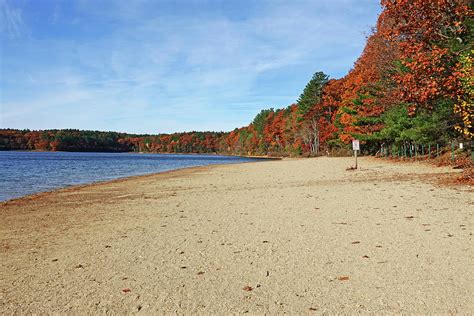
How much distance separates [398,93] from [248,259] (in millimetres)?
14360

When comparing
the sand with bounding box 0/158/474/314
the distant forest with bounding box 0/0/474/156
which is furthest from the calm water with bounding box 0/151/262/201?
the distant forest with bounding box 0/0/474/156

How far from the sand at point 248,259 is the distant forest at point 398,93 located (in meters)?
4.43

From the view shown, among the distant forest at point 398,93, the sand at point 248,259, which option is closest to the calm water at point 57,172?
the sand at point 248,259

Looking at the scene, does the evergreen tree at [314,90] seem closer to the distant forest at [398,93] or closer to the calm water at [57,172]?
the distant forest at [398,93]

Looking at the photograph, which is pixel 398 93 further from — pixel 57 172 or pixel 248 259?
pixel 57 172

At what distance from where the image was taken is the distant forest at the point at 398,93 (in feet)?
43.4

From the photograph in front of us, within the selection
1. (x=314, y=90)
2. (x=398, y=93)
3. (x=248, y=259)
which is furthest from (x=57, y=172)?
(x=314, y=90)

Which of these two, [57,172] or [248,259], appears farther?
[57,172]

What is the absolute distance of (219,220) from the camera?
398 inches

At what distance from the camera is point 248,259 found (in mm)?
6387

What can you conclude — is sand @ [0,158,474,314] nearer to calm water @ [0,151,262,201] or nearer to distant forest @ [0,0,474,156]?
distant forest @ [0,0,474,156]

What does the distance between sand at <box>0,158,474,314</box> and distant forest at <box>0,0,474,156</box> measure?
4425 mm

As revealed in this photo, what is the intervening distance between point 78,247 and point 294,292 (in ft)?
16.9

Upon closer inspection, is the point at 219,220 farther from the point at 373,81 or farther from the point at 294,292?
the point at 373,81
